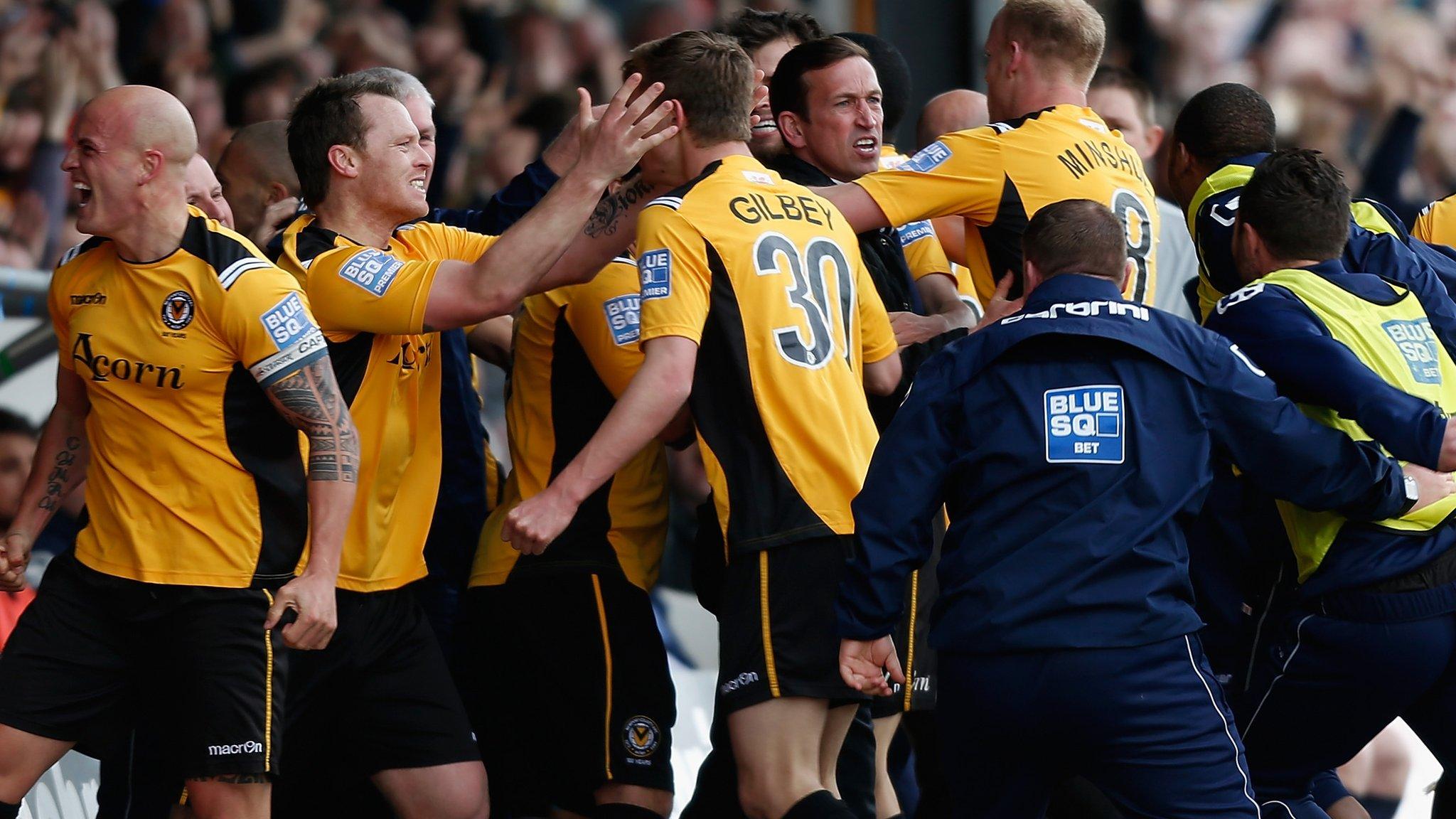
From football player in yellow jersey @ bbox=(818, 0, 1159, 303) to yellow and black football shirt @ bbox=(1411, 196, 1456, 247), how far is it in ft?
3.94

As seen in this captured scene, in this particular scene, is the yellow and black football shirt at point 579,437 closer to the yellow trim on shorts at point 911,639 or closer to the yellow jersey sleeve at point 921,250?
the yellow trim on shorts at point 911,639

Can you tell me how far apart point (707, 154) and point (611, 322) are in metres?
0.53

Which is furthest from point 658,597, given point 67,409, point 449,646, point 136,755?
point 67,409

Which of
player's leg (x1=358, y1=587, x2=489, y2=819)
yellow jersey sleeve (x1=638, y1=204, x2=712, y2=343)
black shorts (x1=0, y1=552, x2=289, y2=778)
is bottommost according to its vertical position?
player's leg (x1=358, y1=587, x2=489, y2=819)

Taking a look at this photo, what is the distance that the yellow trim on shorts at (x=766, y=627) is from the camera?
12.9ft

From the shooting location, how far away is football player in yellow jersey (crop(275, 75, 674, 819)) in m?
4.19

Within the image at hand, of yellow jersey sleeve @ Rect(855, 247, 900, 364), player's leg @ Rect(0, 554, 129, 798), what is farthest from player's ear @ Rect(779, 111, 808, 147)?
player's leg @ Rect(0, 554, 129, 798)

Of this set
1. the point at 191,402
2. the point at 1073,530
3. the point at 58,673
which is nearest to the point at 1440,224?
the point at 1073,530

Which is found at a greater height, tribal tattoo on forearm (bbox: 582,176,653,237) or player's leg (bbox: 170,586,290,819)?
tribal tattoo on forearm (bbox: 582,176,653,237)

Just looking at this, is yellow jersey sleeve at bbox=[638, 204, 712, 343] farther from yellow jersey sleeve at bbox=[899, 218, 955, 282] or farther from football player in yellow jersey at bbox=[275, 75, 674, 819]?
yellow jersey sleeve at bbox=[899, 218, 955, 282]

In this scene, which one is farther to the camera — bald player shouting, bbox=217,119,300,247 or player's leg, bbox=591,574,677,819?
bald player shouting, bbox=217,119,300,247

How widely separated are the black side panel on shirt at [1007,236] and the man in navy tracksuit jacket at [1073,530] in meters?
0.91

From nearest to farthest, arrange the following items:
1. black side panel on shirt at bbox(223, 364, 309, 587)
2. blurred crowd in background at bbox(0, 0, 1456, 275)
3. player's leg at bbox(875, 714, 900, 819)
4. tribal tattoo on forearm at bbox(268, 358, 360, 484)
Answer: tribal tattoo on forearm at bbox(268, 358, 360, 484), black side panel on shirt at bbox(223, 364, 309, 587), player's leg at bbox(875, 714, 900, 819), blurred crowd in background at bbox(0, 0, 1456, 275)

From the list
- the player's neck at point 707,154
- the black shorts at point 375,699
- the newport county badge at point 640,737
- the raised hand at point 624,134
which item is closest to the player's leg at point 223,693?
the black shorts at point 375,699
